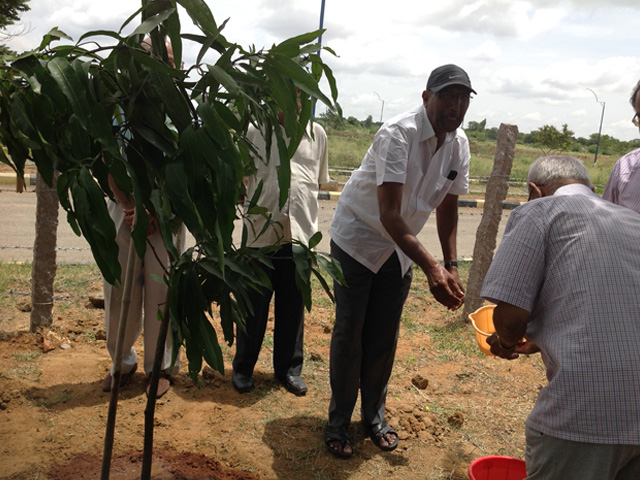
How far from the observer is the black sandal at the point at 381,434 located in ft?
10.7

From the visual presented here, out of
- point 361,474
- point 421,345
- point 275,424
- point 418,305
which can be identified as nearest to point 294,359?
point 275,424

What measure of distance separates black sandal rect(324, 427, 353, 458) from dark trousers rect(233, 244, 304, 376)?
2.37 feet

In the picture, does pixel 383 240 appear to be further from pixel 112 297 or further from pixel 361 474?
pixel 112 297

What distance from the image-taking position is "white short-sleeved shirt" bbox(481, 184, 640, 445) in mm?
1776

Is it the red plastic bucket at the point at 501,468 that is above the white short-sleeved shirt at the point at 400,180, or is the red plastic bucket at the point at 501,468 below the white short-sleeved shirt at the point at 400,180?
below

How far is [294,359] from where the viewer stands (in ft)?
12.8

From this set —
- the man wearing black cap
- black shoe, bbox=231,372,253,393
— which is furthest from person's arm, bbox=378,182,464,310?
black shoe, bbox=231,372,253,393

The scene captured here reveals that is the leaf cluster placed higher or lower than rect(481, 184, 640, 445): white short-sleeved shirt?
higher

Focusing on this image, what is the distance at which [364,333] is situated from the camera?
3273 millimetres

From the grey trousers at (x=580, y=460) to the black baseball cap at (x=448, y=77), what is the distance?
5.11 feet

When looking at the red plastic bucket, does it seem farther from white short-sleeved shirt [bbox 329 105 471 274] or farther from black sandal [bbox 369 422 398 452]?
white short-sleeved shirt [bbox 329 105 471 274]

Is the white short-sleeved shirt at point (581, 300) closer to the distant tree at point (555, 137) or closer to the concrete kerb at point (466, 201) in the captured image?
the concrete kerb at point (466, 201)

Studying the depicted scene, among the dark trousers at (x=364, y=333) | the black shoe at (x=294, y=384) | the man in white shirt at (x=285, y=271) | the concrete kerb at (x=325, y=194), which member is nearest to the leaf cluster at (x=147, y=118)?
the dark trousers at (x=364, y=333)

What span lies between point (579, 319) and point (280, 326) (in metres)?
2.28
